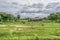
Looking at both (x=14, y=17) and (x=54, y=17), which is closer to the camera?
(x=14, y=17)

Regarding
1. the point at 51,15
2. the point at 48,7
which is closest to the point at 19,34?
the point at 48,7

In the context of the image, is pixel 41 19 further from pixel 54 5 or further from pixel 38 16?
pixel 54 5

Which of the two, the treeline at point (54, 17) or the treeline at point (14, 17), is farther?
the treeline at point (54, 17)

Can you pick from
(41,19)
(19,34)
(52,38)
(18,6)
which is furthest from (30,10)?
(52,38)

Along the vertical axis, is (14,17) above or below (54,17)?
above

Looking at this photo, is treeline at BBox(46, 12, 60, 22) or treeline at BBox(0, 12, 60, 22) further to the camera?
treeline at BBox(46, 12, 60, 22)

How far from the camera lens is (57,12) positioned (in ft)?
52.5

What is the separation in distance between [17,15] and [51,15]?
2764 millimetres

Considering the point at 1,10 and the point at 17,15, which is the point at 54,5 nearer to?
the point at 17,15

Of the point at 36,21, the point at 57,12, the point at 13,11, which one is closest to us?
the point at 13,11

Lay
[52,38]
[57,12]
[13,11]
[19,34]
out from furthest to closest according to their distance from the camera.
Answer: [57,12] → [13,11] → [19,34] → [52,38]

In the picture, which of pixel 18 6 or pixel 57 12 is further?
pixel 57 12

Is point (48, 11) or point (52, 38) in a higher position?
point (48, 11)

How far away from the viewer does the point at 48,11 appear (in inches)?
571
